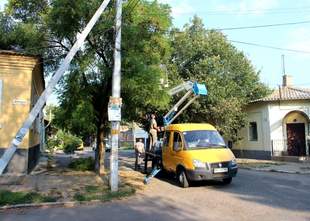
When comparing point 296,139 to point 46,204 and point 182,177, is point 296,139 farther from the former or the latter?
point 46,204

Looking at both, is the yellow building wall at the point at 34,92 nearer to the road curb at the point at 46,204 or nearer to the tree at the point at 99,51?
the tree at the point at 99,51

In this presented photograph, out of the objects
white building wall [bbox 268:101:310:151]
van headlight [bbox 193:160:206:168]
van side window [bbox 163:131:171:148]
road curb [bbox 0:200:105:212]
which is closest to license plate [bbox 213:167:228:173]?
van headlight [bbox 193:160:206:168]

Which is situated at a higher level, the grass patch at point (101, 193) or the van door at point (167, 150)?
the van door at point (167, 150)

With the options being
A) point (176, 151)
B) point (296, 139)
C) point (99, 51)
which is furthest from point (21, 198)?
point (296, 139)

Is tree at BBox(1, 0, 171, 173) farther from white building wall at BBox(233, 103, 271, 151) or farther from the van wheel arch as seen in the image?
white building wall at BBox(233, 103, 271, 151)

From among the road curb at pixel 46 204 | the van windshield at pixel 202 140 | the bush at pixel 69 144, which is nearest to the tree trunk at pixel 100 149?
the van windshield at pixel 202 140

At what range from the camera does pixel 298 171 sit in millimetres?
17641

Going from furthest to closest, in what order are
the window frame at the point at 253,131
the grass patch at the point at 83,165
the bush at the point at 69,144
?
the bush at the point at 69,144
the window frame at the point at 253,131
the grass patch at the point at 83,165

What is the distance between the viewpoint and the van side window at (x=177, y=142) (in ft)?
45.9

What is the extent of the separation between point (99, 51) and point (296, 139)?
646 inches

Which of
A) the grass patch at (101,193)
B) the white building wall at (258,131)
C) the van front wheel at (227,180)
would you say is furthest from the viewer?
the white building wall at (258,131)

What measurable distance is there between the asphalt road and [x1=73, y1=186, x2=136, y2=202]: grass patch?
36 centimetres

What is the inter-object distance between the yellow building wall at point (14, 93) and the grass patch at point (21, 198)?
406cm

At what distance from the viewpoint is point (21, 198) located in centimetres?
1051
